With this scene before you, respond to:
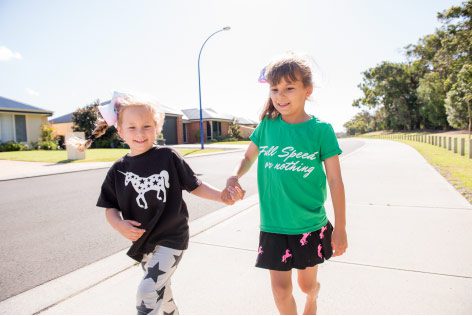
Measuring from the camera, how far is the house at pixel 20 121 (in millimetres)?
27688

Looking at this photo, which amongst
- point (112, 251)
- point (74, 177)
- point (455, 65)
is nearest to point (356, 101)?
point (455, 65)

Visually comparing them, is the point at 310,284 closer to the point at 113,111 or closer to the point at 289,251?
the point at 289,251

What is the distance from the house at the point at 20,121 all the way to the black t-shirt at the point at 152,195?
1214 inches

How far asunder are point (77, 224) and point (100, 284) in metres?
2.48

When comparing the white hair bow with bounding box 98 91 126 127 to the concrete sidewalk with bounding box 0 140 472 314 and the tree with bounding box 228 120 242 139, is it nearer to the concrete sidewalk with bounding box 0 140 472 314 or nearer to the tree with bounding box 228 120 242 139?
the concrete sidewalk with bounding box 0 140 472 314

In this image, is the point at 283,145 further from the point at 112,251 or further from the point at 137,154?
the point at 112,251

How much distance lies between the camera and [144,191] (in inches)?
78.1

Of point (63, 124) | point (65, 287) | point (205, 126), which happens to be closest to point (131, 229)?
point (65, 287)

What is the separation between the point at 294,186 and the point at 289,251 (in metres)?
0.39

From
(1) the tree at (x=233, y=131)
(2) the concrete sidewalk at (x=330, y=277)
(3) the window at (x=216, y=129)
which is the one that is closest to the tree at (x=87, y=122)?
(3) the window at (x=216, y=129)

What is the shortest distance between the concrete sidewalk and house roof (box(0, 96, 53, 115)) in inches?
1147

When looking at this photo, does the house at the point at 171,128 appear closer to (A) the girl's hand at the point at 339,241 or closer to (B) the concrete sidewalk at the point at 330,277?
(B) the concrete sidewalk at the point at 330,277

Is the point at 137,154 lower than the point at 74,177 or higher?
higher

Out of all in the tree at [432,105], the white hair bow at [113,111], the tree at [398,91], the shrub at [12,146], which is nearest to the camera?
the white hair bow at [113,111]
